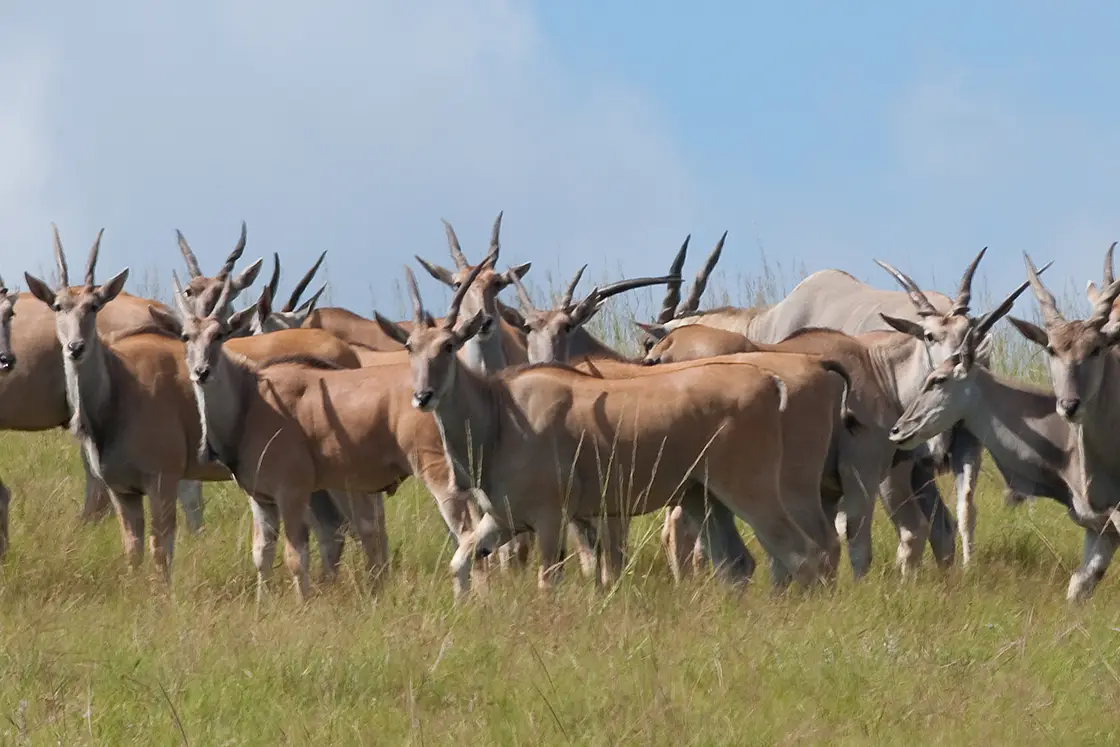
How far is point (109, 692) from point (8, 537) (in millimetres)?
3855

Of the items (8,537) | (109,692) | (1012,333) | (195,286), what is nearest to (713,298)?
(1012,333)

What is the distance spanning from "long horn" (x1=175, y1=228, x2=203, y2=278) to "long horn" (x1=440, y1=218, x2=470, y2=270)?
1.74 metres

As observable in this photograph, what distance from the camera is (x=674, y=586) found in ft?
25.7

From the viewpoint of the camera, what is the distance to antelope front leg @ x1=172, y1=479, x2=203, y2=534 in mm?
11070

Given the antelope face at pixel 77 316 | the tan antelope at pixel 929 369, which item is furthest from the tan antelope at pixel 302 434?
the tan antelope at pixel 929 369

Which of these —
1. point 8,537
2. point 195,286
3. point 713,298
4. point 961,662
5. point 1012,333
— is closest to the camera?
point 961,662

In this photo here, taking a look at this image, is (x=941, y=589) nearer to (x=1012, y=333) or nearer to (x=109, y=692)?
(x=109, y=692)

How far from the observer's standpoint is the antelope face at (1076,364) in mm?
8344

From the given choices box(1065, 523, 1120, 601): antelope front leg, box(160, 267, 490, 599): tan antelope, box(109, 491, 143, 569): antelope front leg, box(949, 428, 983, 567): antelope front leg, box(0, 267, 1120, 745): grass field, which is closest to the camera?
box(0, 267, 1120, 745): grass field

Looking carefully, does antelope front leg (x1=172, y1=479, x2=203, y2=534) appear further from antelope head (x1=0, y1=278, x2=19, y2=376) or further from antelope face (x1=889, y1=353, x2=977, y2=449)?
antelope face (x1=889, y1=353, x2=977, y2=449)

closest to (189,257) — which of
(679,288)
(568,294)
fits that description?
(568,294)

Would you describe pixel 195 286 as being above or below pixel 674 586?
above

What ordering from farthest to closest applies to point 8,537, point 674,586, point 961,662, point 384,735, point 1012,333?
point 1012,333, point 8,537, point 674,586, point 961,662, point 384,735

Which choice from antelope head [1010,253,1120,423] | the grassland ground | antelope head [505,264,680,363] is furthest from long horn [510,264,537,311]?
antelope head [1010,253,1120,423]
